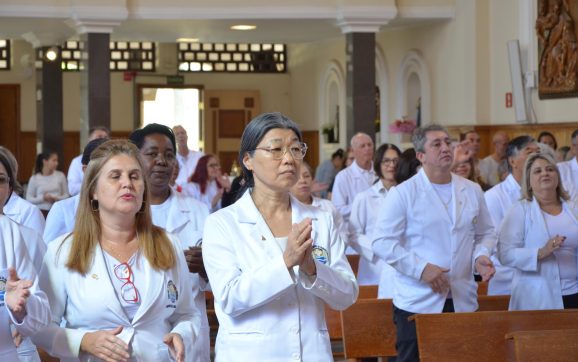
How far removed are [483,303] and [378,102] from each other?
45.9 ft

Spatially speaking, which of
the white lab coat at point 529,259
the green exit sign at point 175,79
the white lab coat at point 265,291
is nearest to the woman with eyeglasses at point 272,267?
the white lab coat at point 265,291

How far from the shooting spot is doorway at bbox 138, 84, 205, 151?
1027 inches

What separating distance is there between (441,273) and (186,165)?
777 centimetres

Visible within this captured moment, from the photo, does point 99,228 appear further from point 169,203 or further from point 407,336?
point 407,336

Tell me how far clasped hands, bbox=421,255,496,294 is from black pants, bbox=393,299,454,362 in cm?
26

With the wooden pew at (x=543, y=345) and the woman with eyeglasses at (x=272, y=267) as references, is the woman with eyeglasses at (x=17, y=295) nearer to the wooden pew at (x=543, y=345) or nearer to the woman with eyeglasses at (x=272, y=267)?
the woman with eyeglasses at (x=272, y=267)

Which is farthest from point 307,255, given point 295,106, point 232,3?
point 295,106

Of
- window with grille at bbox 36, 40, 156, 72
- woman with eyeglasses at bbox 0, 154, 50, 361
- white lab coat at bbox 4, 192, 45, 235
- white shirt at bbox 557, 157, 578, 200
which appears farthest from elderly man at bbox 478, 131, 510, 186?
window with grille at bbox 36, 40, 156, 72

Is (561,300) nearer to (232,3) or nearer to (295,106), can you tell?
(232,3)

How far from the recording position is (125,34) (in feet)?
68.1

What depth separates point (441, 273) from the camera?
6.53 m

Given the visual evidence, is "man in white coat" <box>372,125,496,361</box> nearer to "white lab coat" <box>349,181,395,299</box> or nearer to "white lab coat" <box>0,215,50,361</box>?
"white lab coat" <box>349,181,395,299</box>

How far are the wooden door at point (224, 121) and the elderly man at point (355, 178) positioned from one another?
13.8 m

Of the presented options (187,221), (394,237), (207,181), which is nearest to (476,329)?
(394,237)
